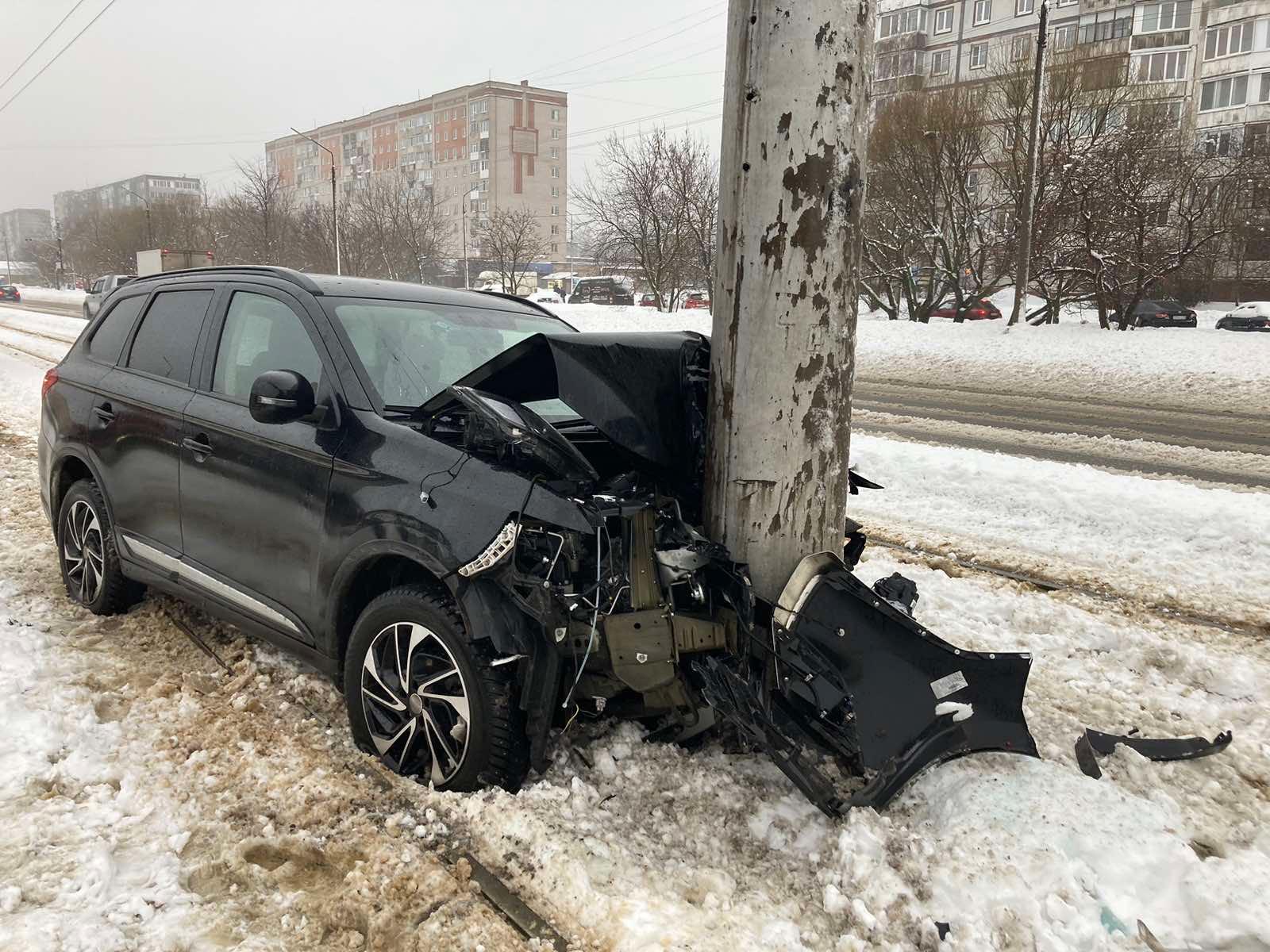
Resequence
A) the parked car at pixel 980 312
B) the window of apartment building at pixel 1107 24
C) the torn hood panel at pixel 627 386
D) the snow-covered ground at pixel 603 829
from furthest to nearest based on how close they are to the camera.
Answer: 1. the window of apartment building at pixel 1107 24
2. the parked car at pixel 980 312
3. the torn hood panel at pixel 627 386
4. the snow-covered ground at pixel 603 829

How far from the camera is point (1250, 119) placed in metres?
50.8

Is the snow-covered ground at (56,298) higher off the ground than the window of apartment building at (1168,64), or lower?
lower

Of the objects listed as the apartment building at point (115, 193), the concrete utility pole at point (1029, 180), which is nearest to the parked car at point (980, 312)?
the concrete utility pole at point (1029, 180)

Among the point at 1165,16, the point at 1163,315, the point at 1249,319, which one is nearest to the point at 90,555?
the point at 1163,315

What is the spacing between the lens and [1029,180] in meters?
21.8

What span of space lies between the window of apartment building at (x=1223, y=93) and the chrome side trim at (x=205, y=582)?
6447 centimetres

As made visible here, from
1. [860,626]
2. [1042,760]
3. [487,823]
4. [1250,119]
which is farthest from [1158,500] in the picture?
[1250,119]

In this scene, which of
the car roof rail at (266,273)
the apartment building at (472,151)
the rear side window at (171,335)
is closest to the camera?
the car roof rail at (266,273)

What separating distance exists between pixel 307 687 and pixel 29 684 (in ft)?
3.66

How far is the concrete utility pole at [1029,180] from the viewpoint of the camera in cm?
2167

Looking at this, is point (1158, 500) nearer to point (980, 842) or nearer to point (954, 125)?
point (980, 842)

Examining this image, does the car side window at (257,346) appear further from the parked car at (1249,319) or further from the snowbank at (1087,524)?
the parked car at (1249,319)

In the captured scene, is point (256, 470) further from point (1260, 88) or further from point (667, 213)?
point (1260, 88)

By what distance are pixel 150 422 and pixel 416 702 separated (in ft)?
7.18
